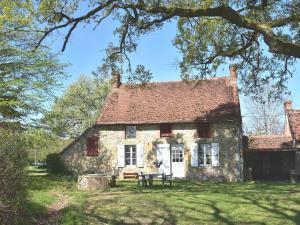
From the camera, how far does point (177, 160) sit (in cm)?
2931

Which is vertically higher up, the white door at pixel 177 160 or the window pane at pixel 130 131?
the window pane at pixel 130 131

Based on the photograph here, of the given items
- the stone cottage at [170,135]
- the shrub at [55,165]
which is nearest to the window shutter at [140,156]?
the stone cottage at [170,135]

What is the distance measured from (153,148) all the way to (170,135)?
1490 millimetres

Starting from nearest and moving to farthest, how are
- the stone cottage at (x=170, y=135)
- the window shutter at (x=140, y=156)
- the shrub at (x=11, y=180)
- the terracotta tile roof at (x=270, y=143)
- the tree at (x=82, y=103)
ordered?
the shrub at (x=11, y=180), the stone cottage at (x=170, y=135), the window shutter at (x=140, y=156), the terracotta tile roof at (x=270, y=143), the tree at (x=82, y=103)

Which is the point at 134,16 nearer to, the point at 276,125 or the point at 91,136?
the point at 91,136

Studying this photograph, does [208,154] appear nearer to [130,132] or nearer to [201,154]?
[201,154]

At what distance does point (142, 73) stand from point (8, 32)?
22.3 ft

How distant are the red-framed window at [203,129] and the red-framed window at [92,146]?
7.34 meters

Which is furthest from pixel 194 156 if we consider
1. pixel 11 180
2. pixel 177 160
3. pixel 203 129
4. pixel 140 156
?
pixel 11 180

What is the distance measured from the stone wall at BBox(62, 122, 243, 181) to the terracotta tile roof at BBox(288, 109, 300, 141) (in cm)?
450

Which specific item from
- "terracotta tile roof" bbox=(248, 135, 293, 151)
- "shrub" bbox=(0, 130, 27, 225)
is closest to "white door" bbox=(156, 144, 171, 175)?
"terracotta tile roof" bbox=(248, 135, 293, 151)

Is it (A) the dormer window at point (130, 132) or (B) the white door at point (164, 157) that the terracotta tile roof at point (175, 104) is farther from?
(B) the white door at point (164, 157)

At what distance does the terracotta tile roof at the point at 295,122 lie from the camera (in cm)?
2986

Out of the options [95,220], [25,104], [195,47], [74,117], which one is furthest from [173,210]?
[74,117]
